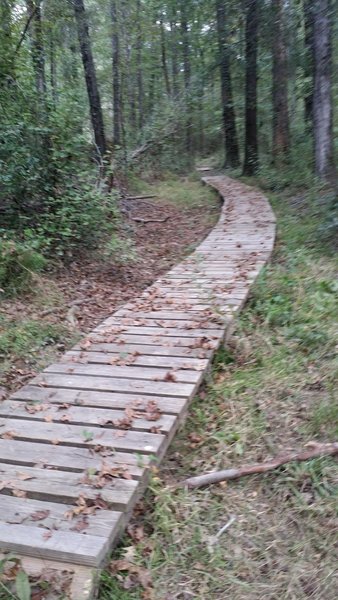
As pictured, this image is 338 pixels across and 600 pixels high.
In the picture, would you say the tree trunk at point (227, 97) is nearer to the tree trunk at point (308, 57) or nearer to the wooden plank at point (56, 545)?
the tree trunk at point (308, 57)

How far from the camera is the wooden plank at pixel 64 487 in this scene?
2674 millimetres

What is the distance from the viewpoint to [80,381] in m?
4.05

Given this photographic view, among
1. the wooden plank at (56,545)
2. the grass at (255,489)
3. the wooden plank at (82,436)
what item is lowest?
the grass at (255,489)

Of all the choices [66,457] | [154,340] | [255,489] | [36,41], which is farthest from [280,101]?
[66,457]

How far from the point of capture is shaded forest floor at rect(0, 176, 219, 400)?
16.3ft

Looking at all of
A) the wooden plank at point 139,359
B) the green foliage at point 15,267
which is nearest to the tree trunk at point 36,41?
the green foliage at point 15,267

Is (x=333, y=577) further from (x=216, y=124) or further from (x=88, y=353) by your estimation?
(x=216, y=124)

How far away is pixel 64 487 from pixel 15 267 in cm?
395

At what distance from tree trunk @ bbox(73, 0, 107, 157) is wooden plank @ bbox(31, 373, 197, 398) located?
7.52m

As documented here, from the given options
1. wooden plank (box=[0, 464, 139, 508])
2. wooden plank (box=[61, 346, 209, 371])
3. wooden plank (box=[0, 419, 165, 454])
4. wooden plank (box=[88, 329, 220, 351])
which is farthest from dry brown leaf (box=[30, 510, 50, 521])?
wooden plank (box=[88, 329, 220, 351])

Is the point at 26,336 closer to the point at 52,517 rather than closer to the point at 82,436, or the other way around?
the point at 82,436

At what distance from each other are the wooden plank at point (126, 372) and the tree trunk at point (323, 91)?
8205 millimetres

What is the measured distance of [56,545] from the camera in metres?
2.36

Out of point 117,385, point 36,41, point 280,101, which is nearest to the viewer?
point 117,385
